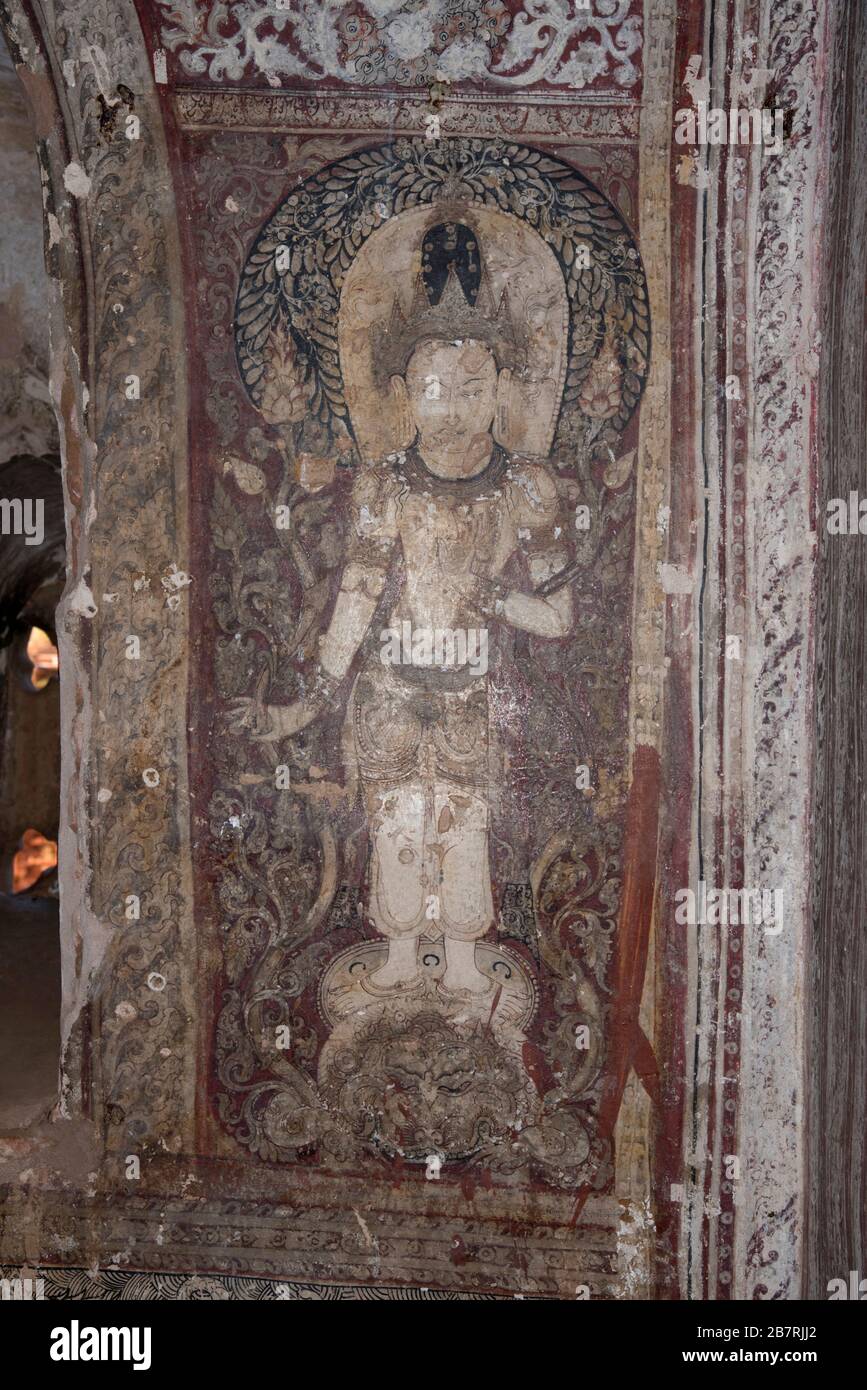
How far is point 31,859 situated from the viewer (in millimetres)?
5336

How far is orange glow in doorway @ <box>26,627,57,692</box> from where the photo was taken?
18.3ft

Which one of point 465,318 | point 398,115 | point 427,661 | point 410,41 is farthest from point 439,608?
point 410,41

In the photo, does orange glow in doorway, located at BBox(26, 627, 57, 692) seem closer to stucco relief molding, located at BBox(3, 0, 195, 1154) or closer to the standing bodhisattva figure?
stucco relief molding, located at BBox(3, 0, 195, 1154)

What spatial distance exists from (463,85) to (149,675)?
71.0 inches

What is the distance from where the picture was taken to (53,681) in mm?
5703

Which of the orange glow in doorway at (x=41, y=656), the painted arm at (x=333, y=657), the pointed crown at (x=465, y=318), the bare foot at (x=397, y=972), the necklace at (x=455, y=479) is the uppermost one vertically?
the pointed crown at (x=465, y=318)

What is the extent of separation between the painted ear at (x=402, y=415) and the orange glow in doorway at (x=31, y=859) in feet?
10.3

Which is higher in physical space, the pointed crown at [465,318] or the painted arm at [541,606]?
the pointed crown at [465,318]

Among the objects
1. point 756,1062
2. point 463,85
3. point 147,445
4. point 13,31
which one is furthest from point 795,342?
point 13,31

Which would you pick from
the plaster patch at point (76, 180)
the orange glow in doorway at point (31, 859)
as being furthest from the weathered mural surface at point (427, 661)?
the orange glow in doorway at point (31, 859)

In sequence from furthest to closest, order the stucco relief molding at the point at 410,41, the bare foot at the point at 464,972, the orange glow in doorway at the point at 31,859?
the orange glow in doorway at the point at 31,859, the bare foot at the point at 464,972, the stucco relief molding at the point at 410,41

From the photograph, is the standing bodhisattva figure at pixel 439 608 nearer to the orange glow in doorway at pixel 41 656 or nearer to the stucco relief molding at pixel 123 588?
the stucco relief molding at pixel 123 588

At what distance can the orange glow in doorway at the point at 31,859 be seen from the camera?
207 inches
